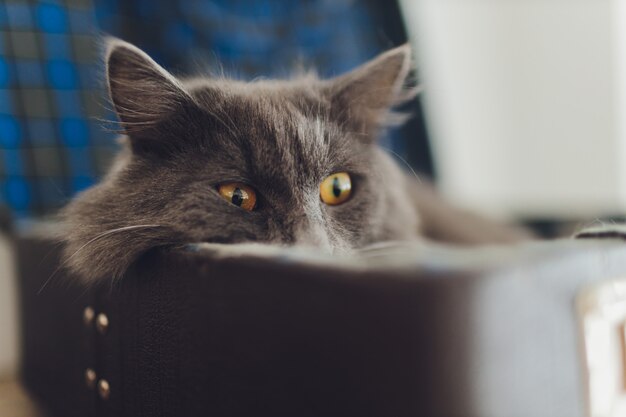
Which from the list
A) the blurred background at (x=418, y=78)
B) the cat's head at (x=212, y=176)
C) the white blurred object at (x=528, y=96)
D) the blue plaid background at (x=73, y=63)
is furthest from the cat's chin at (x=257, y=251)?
the white blurred object at (x=528, y=96)

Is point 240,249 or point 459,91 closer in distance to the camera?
point 240,249

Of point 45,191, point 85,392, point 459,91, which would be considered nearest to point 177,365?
point 85,392

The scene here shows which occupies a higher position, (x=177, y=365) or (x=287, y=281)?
(x=287, y=281)

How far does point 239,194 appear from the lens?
85 centimetres

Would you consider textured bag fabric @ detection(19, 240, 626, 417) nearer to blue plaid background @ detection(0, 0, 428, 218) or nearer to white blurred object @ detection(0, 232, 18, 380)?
blue plaid background @ detection(0, 0, 428, 218)

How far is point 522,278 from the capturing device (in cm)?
53

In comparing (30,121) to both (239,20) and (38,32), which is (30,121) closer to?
(38,32)

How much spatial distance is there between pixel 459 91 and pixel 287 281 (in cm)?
255

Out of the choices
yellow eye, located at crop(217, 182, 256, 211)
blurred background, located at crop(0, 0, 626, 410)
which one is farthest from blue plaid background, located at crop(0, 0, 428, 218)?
yellow eye, located at crop(217, 182, 256, 211)

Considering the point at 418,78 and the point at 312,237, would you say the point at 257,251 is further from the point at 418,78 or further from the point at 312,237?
the point at 418,78

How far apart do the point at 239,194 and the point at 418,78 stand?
0.85m

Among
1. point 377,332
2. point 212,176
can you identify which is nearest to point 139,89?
point 212,176

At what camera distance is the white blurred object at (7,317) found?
154 cm

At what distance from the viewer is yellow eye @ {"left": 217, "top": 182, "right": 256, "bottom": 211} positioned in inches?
33.5
